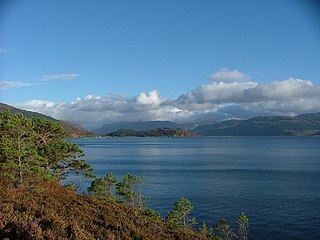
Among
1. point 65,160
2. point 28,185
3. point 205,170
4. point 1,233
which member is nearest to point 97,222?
point 1,233

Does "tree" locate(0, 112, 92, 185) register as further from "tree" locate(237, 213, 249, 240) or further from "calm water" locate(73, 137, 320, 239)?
"calm water" locate(73, 137, 320, 239)

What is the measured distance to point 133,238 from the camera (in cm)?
1370

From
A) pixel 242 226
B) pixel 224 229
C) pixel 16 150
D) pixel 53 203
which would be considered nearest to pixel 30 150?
pixel 16 150

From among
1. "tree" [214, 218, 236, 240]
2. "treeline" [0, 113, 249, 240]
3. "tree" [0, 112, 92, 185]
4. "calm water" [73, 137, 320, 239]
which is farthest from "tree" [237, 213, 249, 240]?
"tree" [0, 112, 92, 185]

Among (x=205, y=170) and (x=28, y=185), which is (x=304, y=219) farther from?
(x=205, y=170)

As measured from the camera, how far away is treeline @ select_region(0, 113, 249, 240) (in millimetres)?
12008

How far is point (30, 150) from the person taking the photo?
30.8 meters

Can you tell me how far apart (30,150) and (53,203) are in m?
12.5

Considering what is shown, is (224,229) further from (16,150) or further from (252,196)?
(252,196)

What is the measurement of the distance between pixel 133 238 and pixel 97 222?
2.89 metres

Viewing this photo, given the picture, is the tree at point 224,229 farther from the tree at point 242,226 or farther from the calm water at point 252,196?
the calm water at point 252,196

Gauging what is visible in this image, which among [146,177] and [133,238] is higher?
[133,238]

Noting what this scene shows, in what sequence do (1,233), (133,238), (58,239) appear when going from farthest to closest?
(133,238)
(1,233)
(58,239)

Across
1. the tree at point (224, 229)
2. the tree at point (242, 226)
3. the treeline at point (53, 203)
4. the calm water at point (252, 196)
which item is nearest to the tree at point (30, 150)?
the treeline at point (53, 203)
